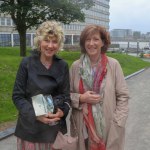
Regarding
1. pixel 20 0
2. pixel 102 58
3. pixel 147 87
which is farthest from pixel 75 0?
pixel 102 58

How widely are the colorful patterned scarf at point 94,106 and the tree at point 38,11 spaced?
17.8m

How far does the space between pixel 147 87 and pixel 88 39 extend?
12.7 metres

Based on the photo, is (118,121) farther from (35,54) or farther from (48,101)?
(35,54)

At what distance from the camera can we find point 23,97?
3.38 metres

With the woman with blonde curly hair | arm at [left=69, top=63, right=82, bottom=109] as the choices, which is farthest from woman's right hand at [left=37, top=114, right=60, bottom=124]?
arm at [left=69, top=63, right=82, bottom=109]

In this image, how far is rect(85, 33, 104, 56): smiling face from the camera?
3549 mm

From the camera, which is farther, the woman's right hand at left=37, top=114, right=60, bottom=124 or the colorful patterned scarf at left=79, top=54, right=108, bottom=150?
the colorful patterned scarf at left=79, top=54, right=108, bottom=150

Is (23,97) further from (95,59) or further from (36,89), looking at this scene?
(95,59)

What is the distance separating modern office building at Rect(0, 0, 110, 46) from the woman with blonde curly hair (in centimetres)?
3615

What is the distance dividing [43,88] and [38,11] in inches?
784

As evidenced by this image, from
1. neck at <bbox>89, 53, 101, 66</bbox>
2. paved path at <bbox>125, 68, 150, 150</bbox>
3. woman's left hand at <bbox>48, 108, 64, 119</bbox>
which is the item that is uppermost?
neck at <bbox>89, 53, 101, 66</bbox>

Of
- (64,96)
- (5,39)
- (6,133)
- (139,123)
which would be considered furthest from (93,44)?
(5,39)

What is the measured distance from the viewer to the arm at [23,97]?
3308 millimetres

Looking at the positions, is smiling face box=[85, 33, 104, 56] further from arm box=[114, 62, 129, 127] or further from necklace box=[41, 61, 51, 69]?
necklace box=[41, 61, 51, 69]
